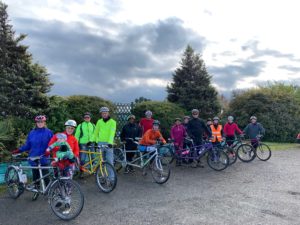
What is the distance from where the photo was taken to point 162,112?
49.4 feet

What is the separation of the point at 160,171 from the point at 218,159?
→ 287cm

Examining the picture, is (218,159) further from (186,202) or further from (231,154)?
(186,202)

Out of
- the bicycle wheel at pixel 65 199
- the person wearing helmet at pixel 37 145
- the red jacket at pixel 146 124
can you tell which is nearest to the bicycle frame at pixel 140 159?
the red jacket at pixel 146 124

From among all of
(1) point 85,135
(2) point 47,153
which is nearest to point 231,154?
(1) point 85,135

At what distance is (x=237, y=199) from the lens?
7.70 m

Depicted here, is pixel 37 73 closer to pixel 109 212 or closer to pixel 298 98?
pixel 109 212

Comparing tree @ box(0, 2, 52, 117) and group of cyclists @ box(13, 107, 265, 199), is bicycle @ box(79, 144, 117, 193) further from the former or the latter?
tree @ box(0, 2, 52, 117)

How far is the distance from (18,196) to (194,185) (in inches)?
178

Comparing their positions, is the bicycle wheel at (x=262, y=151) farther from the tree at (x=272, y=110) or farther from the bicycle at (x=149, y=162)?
the tree at (x=272, y=110)

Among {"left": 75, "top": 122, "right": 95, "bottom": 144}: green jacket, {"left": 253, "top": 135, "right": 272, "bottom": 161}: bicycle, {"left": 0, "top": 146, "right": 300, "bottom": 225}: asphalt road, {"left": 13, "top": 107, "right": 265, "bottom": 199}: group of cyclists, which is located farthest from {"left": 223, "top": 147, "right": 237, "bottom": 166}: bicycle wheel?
{"left": 75, "top": 122, "right": 95, "bottom": 144}: green jacket

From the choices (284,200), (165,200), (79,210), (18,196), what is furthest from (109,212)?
(284,200)

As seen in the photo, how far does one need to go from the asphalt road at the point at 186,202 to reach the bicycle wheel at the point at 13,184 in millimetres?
196

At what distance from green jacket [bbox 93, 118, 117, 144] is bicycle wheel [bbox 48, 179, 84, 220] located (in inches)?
105

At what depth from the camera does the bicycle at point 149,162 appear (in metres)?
9.11
